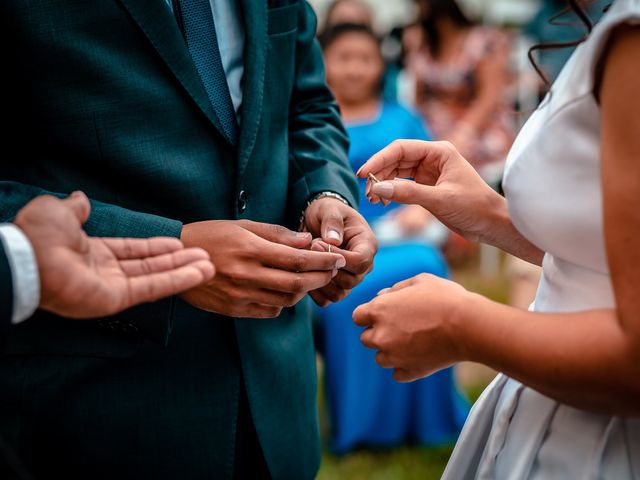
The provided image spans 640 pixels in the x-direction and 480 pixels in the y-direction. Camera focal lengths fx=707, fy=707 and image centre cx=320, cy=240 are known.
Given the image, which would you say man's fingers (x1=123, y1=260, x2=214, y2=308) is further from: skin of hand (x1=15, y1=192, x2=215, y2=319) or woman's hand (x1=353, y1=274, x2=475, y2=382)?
woman's hand (x1=353, y1=274, x2=475, y2=382)

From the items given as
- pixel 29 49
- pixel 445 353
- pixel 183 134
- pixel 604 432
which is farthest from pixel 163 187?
pixel 604 432

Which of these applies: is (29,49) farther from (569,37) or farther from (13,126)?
(569,37)

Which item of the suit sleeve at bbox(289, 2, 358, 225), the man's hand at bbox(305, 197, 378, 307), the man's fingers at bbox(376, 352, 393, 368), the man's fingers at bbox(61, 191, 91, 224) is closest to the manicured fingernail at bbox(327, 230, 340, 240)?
the man's hand at bbox(305, 197, 378, 307)

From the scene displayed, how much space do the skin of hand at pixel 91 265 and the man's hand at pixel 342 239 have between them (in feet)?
1.35

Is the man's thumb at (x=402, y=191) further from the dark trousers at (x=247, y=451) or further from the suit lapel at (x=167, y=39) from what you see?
the dark trousers at (x=247, y=451)

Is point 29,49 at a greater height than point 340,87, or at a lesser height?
greater

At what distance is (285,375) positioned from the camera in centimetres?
170

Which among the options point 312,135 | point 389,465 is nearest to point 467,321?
point 312,135

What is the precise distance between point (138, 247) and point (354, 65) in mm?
3867

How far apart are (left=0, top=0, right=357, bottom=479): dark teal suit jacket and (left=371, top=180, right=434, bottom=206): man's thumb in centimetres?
24

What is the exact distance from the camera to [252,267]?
1.35m

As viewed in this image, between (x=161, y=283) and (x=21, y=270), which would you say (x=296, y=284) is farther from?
(x=21, y=270)

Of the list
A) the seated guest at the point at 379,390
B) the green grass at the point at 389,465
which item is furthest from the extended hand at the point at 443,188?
the seated guest at the point at 379,390

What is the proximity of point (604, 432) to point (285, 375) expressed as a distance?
752 mm
